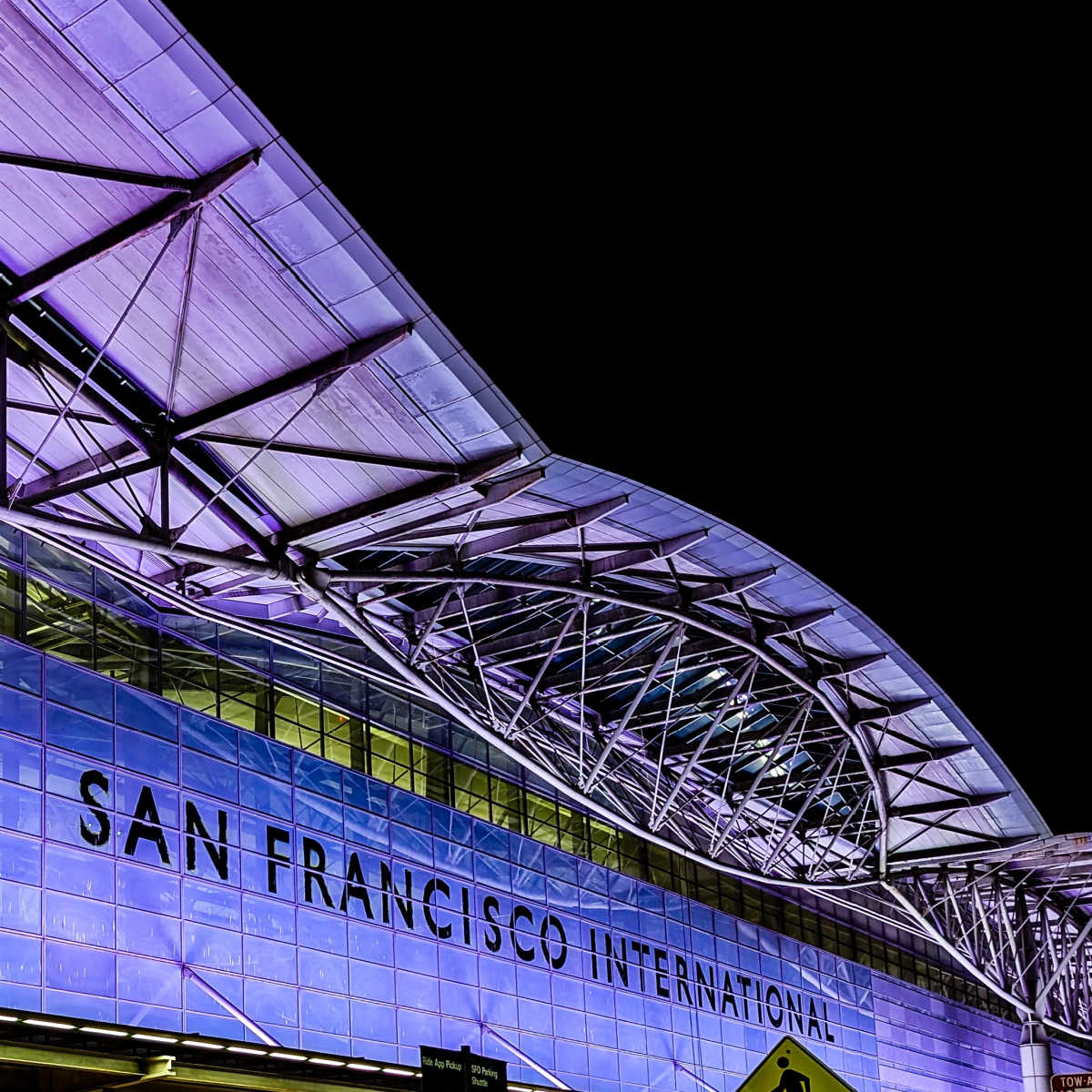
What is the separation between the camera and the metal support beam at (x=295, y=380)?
1825cm

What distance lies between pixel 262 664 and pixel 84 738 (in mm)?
5350

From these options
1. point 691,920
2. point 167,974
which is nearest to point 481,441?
point 167,974

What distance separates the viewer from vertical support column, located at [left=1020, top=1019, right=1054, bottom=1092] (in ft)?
173

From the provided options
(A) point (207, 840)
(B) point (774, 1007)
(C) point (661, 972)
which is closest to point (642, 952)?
(C) point (661, 972)

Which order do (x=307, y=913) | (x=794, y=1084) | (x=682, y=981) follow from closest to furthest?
(x=794, y=1084), (x=307, y=913), (x=682, y=981)

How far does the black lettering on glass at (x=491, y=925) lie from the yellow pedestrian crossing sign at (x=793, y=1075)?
2701 cm

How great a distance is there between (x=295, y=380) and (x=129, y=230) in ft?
10.5

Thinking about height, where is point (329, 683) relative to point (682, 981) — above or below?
Result: above

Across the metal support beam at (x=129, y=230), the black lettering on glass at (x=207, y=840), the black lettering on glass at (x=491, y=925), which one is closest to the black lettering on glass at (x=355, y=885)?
the black lettering on glass at (x=207, y=840)

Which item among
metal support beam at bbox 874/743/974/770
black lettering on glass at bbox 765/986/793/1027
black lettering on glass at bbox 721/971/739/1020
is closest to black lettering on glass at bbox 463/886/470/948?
metal support beam at bbox 874/743/974/770

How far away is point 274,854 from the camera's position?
29047mm

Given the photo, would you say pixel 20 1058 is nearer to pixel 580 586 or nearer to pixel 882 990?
pixel 580 586

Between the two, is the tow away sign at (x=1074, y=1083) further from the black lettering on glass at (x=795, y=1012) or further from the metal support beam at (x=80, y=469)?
the metal support beam at (x=80, y=469)

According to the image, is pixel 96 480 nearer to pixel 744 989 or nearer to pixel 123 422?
pixel 123 422
